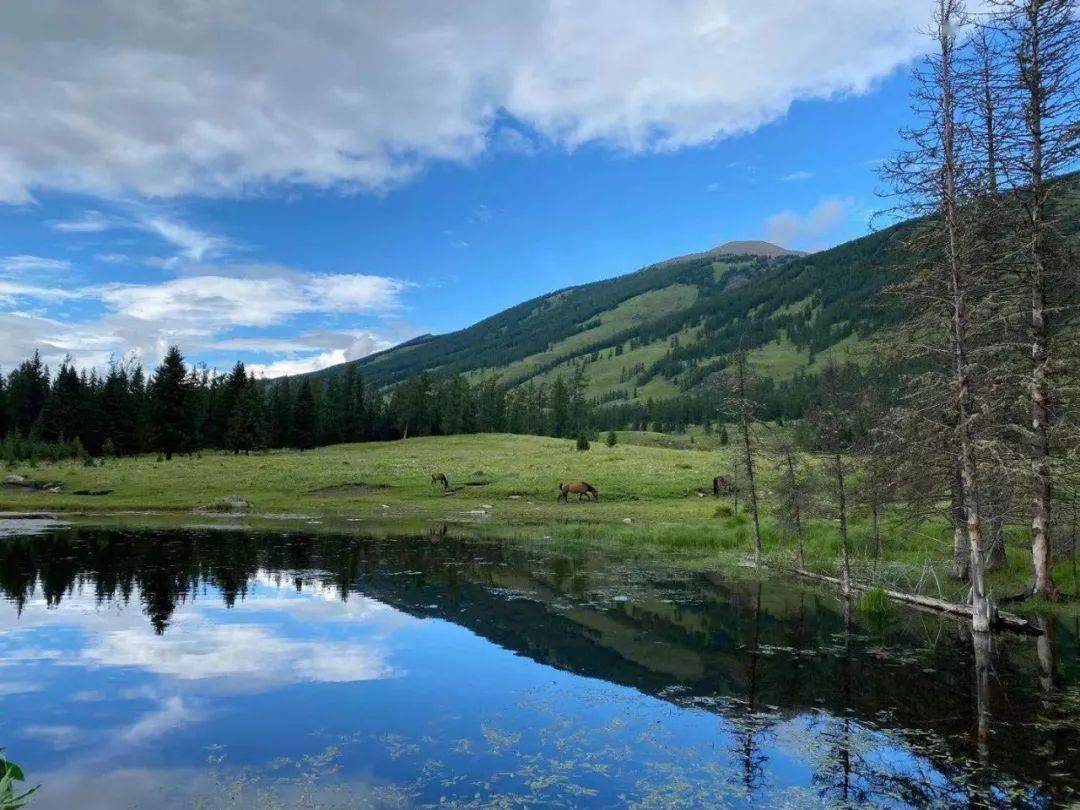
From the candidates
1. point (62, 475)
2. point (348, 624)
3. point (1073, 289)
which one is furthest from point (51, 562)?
point (1073, 289)

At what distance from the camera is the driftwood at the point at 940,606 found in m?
21.4

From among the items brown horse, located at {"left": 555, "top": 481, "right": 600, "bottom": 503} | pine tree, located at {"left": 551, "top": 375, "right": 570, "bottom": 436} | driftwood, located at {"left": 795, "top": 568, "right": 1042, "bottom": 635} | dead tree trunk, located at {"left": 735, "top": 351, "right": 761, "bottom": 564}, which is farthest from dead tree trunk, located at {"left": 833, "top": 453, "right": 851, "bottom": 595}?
pine tree, located at {"left": 551, "top": 375, "right": 570, "bottom": 436}

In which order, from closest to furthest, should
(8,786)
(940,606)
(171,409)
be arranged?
(8,786) → (940,606) → (171,409)

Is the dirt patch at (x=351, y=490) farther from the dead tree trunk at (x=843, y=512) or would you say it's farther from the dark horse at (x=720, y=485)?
the dead tree trunk at (x=843, y=512)

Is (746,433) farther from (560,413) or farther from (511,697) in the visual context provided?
(560,413)

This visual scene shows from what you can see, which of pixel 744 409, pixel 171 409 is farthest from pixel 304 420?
pixel 744 409

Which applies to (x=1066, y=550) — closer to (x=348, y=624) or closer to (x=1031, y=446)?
(x=1031, y=446)

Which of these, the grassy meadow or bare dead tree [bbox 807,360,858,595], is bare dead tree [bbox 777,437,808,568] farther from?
bare dead tree [bbox 807,360,858,595]

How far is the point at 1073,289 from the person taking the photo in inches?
973

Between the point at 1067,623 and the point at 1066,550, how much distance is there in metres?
6.85

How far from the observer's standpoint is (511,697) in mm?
16250

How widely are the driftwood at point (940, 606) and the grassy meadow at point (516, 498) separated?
1521mm

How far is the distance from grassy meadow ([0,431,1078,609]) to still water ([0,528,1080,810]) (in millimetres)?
10655

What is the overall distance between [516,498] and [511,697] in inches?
1899
